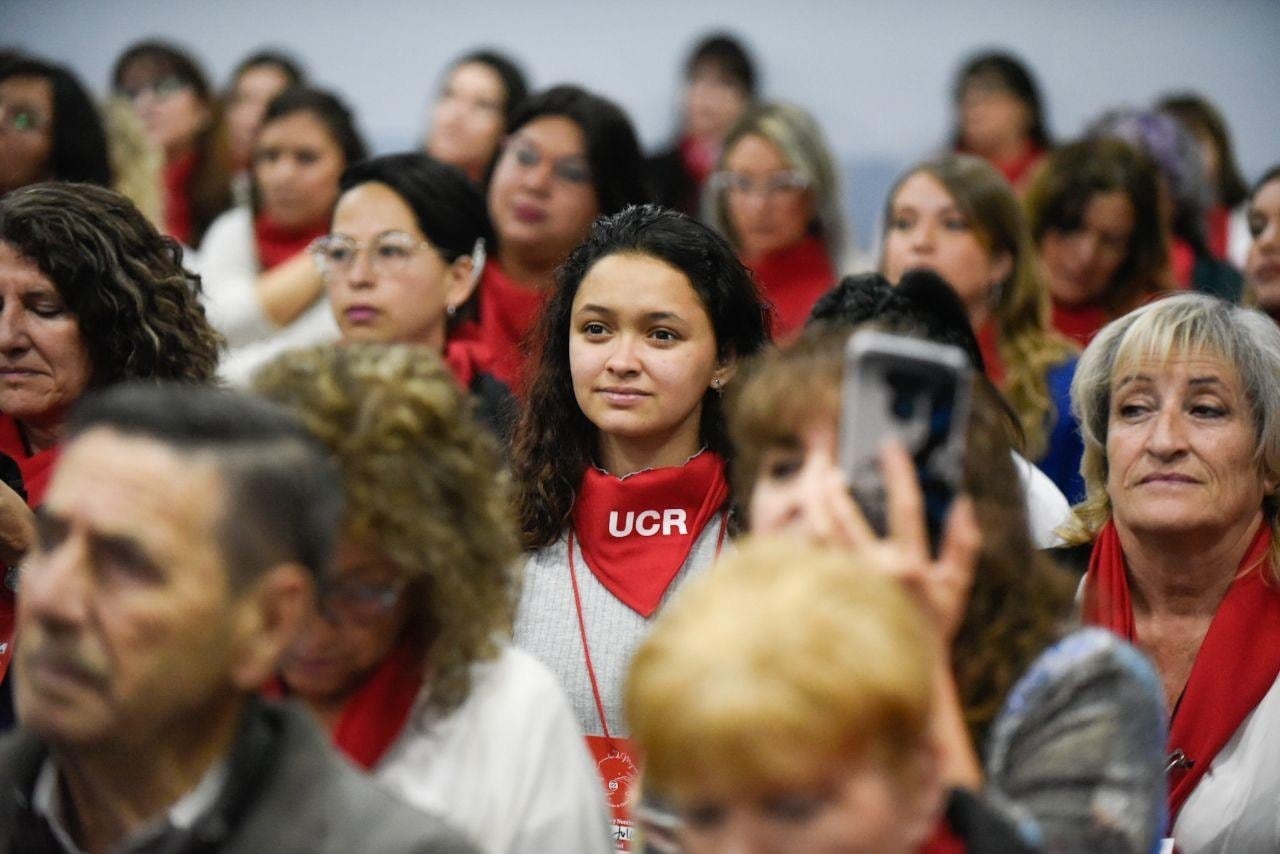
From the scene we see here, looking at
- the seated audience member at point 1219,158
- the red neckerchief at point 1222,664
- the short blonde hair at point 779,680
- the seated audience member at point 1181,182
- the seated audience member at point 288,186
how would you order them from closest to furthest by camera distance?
the short blonde hair at point 779,680 < the red neckerchief at point 1222,664 < the seated audience member at point 288,186 < the seated audience member at point 1181,182 < the seated audience member at point 1219,158

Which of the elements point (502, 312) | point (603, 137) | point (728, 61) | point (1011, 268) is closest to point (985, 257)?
point (1011, 268)

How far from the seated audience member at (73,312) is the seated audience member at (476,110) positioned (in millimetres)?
3336

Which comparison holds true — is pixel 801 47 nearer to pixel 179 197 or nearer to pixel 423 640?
pixel 179 197

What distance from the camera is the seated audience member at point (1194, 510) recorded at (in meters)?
3.11

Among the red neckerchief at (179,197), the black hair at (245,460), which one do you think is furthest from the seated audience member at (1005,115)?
the black hair at (245,460)

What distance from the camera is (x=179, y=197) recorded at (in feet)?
22.7

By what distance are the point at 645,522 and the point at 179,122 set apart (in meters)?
4.43

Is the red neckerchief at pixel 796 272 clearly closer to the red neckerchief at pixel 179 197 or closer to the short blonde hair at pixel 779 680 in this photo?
the red neckerchief at pixel 179 197

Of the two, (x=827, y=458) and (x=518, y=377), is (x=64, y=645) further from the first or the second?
(x=518, y=377)

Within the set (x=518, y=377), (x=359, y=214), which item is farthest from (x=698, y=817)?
(x=359, y=214)

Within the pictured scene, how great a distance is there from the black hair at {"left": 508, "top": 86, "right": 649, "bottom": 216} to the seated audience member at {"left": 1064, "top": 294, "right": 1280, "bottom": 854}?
2110 millimetres

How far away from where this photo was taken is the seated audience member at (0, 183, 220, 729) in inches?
125

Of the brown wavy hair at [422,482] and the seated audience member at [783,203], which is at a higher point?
the seated audience member at [783,203]

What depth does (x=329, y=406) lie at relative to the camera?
7.59 feet
